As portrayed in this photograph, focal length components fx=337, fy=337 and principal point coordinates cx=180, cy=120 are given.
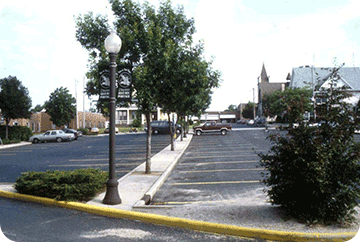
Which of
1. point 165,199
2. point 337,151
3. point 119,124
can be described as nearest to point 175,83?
point 165,199

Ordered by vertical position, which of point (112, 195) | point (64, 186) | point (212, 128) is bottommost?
point (112, 195)

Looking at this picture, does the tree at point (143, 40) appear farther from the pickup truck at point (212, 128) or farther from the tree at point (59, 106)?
the tree at point (59, 106)

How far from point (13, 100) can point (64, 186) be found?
3269 centimetres

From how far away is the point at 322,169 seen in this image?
221 inches

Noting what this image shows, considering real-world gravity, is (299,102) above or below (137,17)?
below

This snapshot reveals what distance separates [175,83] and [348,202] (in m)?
7.23

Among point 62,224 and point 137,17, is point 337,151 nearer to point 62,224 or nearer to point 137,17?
point 62,224

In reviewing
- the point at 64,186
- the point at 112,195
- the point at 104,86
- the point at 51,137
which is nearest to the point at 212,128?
the point at 51,137

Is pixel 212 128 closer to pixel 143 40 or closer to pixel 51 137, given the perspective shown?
pixel 51 137

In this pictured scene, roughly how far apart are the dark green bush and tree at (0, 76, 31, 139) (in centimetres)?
3108

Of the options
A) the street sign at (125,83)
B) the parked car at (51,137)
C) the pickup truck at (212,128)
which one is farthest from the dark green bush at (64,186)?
the pickup truck at (212,128)

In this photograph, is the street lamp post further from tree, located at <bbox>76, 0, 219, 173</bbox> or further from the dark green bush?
tree, located at <bbox>76, 0, 219, 173</bbox>

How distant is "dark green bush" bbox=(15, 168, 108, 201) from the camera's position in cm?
815

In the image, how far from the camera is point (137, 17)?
1161 centimetres
